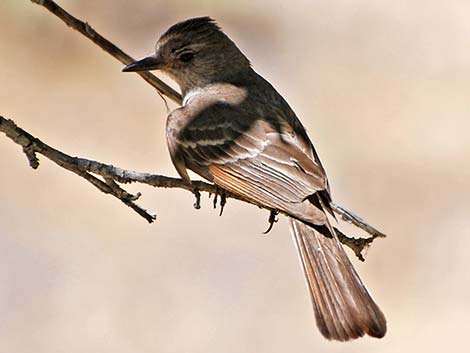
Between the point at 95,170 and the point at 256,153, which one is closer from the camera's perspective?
the point at 95,170

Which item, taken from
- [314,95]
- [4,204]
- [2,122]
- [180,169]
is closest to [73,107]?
[4,204]

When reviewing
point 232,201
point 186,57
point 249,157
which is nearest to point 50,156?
point 249,157

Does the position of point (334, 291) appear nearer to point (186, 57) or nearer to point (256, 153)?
point (256, 153)

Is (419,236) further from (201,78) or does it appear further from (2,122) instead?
(2,122)

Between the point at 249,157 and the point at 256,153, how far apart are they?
4cm

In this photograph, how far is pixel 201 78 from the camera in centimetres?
592

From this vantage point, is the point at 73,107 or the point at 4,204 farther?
the point at 73,107

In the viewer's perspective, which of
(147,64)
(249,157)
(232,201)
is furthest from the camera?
(232,201)

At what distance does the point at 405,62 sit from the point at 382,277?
3304mm

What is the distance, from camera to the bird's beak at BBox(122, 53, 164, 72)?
16.8ft

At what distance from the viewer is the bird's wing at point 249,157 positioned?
4727 mm

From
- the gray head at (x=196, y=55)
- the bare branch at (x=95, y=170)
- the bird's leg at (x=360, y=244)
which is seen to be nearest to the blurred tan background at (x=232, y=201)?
the gray head at (x=196, y=55)

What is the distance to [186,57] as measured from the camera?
5852 mm

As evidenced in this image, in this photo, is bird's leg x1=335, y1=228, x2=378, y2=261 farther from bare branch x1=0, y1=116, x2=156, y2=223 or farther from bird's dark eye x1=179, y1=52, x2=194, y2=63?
bird's dark eye x1=179, y1=52, x2=194, y2=63
